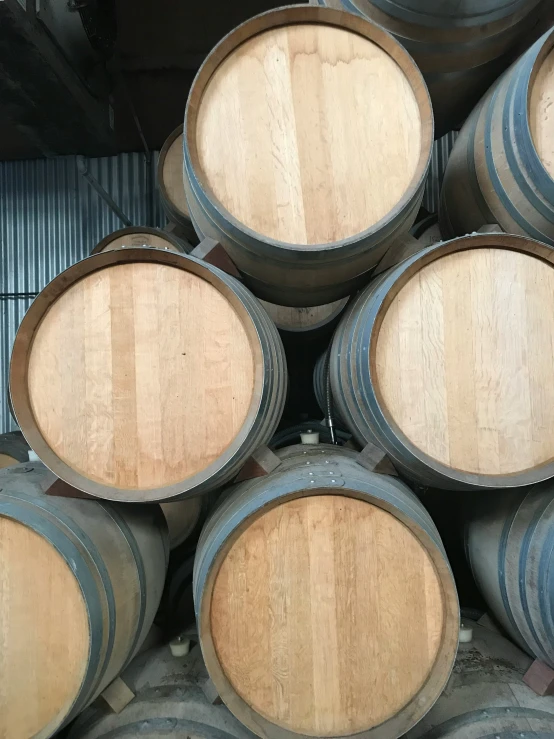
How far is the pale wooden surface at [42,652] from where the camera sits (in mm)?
1330

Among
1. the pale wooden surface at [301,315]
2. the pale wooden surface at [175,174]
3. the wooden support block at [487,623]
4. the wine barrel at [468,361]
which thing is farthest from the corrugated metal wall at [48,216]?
the wooden support block at [487,623]

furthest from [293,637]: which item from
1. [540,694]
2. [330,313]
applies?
[330,313]

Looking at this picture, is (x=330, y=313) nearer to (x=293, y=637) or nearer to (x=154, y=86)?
(x=293, y=637)

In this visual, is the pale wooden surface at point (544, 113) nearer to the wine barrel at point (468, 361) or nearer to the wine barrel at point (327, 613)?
the wine barrel at point (468, 361)

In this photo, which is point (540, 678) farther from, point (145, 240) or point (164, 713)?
point (145, 240)

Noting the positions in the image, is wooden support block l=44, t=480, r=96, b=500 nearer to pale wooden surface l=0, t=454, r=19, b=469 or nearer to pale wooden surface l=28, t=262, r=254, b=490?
pale wooden surface l=28, t=262, r=254, b=490

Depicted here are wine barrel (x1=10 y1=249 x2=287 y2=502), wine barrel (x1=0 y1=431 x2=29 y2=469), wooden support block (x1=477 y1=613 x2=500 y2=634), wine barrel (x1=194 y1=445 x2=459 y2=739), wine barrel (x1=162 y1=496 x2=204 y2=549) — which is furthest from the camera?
wine barrel (x1=0 y1=431 x2=29 y2=469)

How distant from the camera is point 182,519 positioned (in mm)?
2266

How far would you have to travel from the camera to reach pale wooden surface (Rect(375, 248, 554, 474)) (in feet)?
4.60

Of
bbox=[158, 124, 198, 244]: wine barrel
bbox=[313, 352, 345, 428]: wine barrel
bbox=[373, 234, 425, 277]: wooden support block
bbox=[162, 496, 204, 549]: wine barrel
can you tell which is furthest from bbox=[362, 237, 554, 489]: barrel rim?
bbox=[158, 124, 198, 244]: wine barrel

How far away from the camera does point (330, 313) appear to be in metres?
2.44

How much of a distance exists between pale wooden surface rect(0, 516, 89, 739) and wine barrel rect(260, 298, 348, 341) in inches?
59.5

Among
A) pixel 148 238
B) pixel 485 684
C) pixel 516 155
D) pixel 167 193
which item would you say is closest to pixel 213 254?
pixel 516 155

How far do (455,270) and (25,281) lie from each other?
13.3 ft
